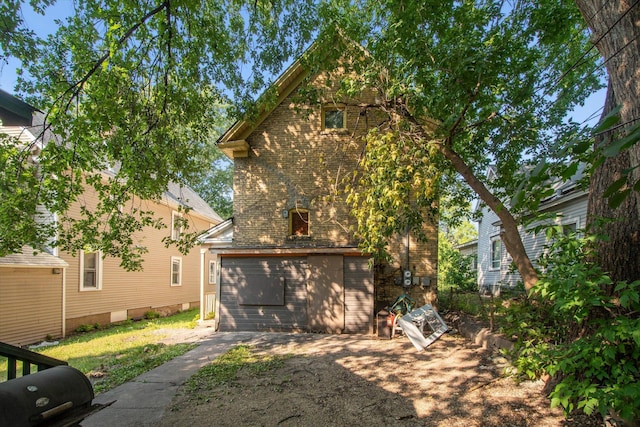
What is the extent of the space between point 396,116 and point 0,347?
25.2 feet

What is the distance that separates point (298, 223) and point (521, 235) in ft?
36.8

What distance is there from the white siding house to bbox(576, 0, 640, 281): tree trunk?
3078mm

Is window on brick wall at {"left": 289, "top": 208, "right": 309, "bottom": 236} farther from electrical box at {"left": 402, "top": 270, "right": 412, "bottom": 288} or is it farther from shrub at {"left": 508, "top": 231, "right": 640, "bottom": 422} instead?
shrub at {"left": 508, "top": 231, "right": 640, "bottom": 422}

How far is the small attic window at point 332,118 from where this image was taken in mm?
12578

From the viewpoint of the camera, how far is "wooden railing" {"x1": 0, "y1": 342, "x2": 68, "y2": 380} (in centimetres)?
299

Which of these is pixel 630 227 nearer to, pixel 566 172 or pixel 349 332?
pixel 566 172

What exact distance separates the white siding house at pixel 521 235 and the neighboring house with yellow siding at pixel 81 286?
12169mm

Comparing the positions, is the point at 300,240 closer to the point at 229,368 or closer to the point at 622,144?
the point at 229,368

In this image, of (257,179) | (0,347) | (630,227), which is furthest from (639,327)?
(257,179)

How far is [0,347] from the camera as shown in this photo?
2926 mm

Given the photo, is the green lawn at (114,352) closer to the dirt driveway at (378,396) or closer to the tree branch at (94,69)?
the dirt driveway at (378,396)

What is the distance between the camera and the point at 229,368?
7.57 meters

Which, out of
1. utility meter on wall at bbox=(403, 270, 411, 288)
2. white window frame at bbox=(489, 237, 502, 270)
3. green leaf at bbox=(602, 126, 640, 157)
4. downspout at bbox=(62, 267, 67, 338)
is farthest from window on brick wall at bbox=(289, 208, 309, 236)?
white window frame at bbox=(489, 237, 502, 270)

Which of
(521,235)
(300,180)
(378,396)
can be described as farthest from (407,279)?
(521,235)
